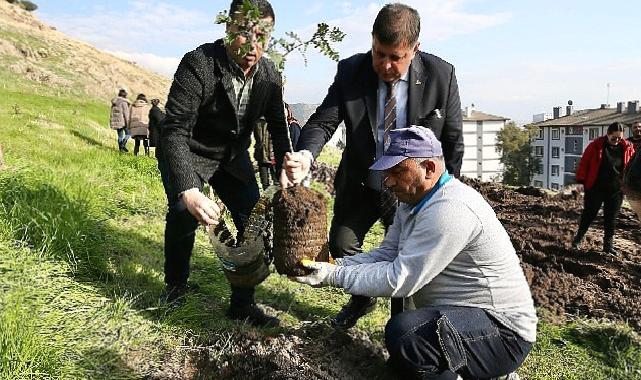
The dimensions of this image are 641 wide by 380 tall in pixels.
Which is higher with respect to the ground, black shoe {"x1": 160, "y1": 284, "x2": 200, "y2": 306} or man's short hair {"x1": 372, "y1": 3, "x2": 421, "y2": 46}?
man's short hair {"x1": 372, "y1": 3, "x2": 421, "y2": 46}

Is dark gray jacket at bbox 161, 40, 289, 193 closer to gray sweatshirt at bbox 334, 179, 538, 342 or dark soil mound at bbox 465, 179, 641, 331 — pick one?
gray sweatshirt at bbox 334, 179, 538, 342

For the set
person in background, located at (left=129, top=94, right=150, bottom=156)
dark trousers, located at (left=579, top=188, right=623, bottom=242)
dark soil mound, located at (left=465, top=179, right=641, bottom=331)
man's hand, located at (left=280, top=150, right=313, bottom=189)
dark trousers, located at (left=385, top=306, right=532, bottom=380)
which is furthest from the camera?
person in background, located at (left=129, top=94, right=150, bottom=156)

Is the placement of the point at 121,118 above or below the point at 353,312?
above

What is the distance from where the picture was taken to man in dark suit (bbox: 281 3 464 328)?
284cm

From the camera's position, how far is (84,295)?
3037 mm

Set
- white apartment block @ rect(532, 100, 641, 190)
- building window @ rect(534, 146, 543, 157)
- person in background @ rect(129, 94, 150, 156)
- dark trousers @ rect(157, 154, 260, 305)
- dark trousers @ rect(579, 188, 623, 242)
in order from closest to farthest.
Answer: dark trousers @ rect(157, 154, 260, 305) → dark trousers @ rect(579, 188, 623, 242) → person in background @ rect(129, 94, 150, 156) → white apartment block @ rect(532, 100, 641, 190) → building window @ rect(534, 146, 543, 157)

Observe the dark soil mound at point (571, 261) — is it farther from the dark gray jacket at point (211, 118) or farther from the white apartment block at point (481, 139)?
the white apartment block at point (481, 139)

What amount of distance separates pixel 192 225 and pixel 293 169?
0.81 metres

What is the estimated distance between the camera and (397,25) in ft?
8.27

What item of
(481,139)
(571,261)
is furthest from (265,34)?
(481,139)

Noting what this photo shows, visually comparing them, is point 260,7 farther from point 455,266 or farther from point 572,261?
point 572,261

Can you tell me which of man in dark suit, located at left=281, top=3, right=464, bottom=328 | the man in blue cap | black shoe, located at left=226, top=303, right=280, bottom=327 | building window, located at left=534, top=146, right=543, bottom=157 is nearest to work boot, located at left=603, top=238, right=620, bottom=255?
man in dark suit, located at left=281, top=3, right=464, bottom=328

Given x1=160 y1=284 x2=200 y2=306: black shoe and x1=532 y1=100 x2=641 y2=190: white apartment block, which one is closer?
x1=160 y1=284 x2=200 y2=306: black shoe

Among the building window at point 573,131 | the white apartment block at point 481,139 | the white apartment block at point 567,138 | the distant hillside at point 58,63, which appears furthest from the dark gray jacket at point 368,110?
the white apartment block at point 481,139
